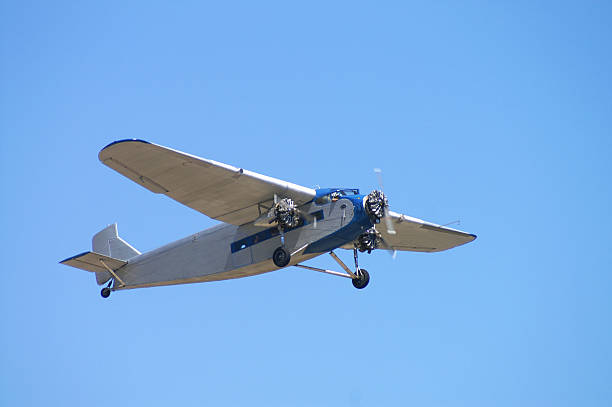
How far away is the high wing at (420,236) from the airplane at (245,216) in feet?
1.74

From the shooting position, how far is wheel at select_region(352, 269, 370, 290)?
1166 inches

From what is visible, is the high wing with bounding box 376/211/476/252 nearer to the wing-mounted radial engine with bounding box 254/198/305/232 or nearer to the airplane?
the airplane

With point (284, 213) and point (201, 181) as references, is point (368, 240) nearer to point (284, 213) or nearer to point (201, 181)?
point (284, 213)

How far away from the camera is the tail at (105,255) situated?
32.1 metres

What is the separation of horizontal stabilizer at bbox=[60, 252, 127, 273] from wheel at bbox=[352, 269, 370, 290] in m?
10.1

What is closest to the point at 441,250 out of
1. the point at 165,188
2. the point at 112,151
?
the point at 165,188

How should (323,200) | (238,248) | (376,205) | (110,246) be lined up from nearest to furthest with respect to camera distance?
(376,205) → (323,200) → (238,248) → (110,246)

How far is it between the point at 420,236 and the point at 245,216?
29.1 feet

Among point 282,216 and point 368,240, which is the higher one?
point 368,240

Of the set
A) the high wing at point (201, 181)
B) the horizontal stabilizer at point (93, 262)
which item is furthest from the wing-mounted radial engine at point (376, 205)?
the horizontal stabilizer at point (93, 262)

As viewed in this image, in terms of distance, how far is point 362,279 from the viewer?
97.1 feet

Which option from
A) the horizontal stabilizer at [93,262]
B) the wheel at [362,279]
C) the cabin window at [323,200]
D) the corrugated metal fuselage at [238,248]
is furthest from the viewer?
the horizontal stabilizer at [93,262]

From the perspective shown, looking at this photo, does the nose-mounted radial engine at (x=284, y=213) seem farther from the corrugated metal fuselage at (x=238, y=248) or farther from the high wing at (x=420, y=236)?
the high wing at (x=420, y=236)

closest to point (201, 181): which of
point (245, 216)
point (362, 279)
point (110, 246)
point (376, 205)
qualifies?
point (245, 216)
